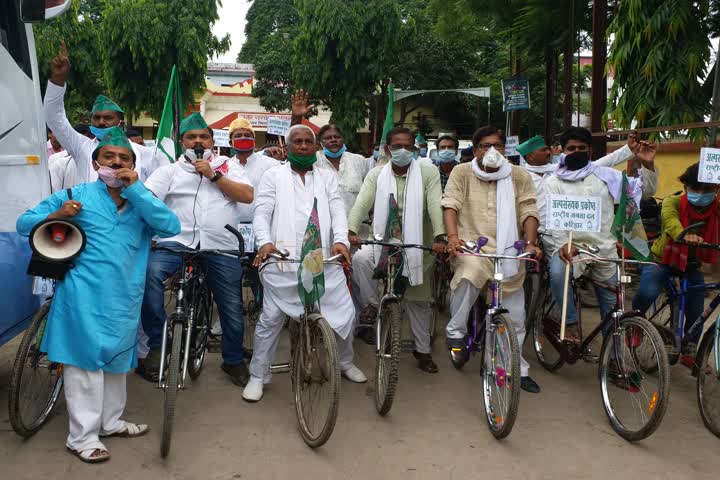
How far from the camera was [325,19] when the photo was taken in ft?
72.2

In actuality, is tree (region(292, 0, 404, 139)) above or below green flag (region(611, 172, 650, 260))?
A: above

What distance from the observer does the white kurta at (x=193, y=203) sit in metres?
5.24

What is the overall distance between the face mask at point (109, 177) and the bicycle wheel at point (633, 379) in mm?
3104

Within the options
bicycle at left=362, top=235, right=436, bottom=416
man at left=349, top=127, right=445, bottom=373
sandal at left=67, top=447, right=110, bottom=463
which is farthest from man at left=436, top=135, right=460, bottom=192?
sandal at left=67, top=447, right=110, bottom=463

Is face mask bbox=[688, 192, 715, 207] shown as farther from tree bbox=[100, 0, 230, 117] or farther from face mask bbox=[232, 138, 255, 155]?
tree bbox=[100, 0, 230, 117]

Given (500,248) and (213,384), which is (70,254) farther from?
(500,248)

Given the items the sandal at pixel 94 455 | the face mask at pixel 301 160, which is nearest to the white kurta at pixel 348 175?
the face mask at pixel 301 160

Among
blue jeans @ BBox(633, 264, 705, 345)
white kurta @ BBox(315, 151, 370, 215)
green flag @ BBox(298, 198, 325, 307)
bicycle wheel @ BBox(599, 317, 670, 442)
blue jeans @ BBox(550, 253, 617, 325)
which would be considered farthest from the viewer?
white kurta @ BBox(315, 151, 370, 215)

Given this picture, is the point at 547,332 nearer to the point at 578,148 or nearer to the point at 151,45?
the point at 578,148

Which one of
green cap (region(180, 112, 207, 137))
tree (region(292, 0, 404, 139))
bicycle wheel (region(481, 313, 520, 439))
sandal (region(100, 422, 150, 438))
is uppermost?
tree (region(292, 0, 404, 139))

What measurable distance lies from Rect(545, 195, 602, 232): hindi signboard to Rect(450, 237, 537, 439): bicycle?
29 cm

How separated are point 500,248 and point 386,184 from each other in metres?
1.13

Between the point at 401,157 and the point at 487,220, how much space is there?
2.91 feet

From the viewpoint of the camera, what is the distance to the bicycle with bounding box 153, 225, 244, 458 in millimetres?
4109
